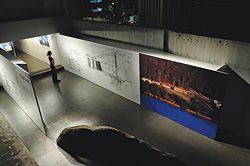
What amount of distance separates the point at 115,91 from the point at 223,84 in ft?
15.9

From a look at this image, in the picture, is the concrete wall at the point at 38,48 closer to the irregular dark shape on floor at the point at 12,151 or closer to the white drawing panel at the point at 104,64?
the white drawing panel at the point at 104,64

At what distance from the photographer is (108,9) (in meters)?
13.2

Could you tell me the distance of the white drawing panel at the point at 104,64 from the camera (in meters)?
7.80

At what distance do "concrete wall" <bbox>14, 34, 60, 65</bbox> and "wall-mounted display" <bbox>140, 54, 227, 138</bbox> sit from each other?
7093 mm

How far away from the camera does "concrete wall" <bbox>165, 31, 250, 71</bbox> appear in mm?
5434

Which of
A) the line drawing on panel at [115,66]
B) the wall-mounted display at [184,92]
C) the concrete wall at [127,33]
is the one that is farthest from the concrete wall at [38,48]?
the wall-mounted display at [184,92]

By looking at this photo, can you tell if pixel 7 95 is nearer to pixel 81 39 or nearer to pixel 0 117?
pixel 0 117

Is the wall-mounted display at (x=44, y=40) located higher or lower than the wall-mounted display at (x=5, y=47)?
higher

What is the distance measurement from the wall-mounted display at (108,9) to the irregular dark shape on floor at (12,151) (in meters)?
7.95

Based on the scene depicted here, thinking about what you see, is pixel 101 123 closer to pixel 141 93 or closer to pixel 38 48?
pixel 141 93

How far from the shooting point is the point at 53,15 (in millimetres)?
11617

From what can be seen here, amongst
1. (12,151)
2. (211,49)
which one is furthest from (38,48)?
(211,49)

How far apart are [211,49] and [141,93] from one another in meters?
3.00

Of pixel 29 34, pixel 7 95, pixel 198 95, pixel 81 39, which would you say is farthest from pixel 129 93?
pixel 29 34
